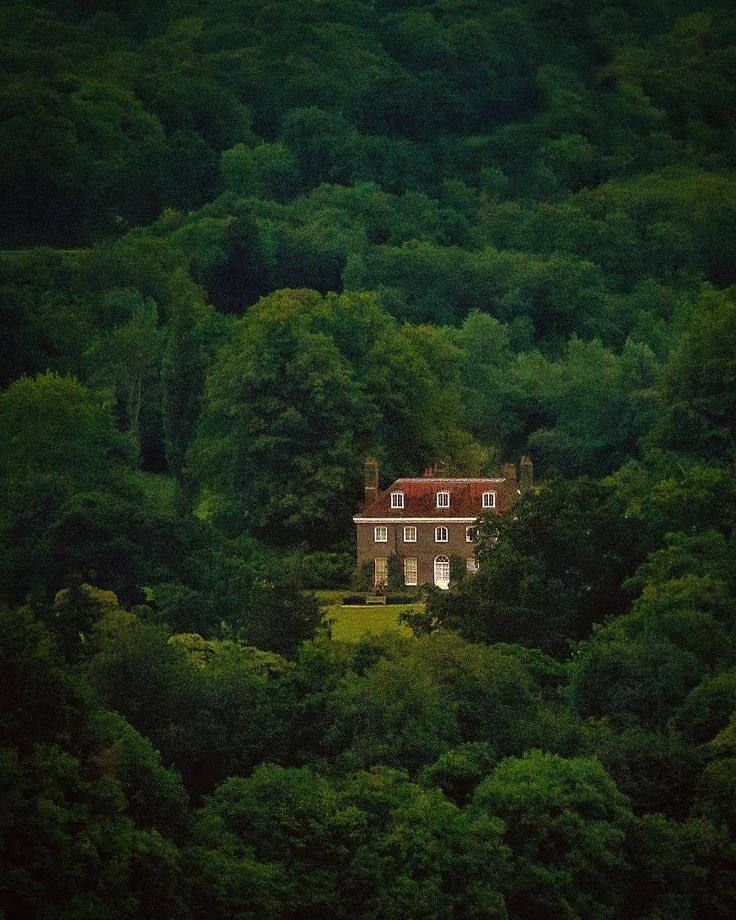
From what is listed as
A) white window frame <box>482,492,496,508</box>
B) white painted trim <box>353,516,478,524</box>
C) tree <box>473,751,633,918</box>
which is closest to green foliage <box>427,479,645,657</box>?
white painted trim <box>353,516,478,524</box>

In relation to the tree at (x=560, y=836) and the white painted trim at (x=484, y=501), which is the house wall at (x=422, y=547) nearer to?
the white painted trim at (x=484, y=501)

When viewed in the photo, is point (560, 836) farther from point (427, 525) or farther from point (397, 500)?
point (397, 500)

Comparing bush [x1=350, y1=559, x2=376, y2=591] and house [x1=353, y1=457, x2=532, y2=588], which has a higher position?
house [x1=353, y1=457, x2=532, y2=588]

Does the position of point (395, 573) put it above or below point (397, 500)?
below

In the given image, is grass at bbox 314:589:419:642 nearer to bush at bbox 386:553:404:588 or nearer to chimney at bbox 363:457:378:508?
bush at bbox 386:553:404:588

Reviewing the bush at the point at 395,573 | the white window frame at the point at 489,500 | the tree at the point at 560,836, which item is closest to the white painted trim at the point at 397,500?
the bush at the point at 395,573

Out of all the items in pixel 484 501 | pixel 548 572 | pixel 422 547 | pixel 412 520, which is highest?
pixel 484 501

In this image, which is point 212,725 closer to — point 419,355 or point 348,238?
point 419,355

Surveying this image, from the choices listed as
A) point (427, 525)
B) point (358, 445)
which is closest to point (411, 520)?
point (427, 525)
